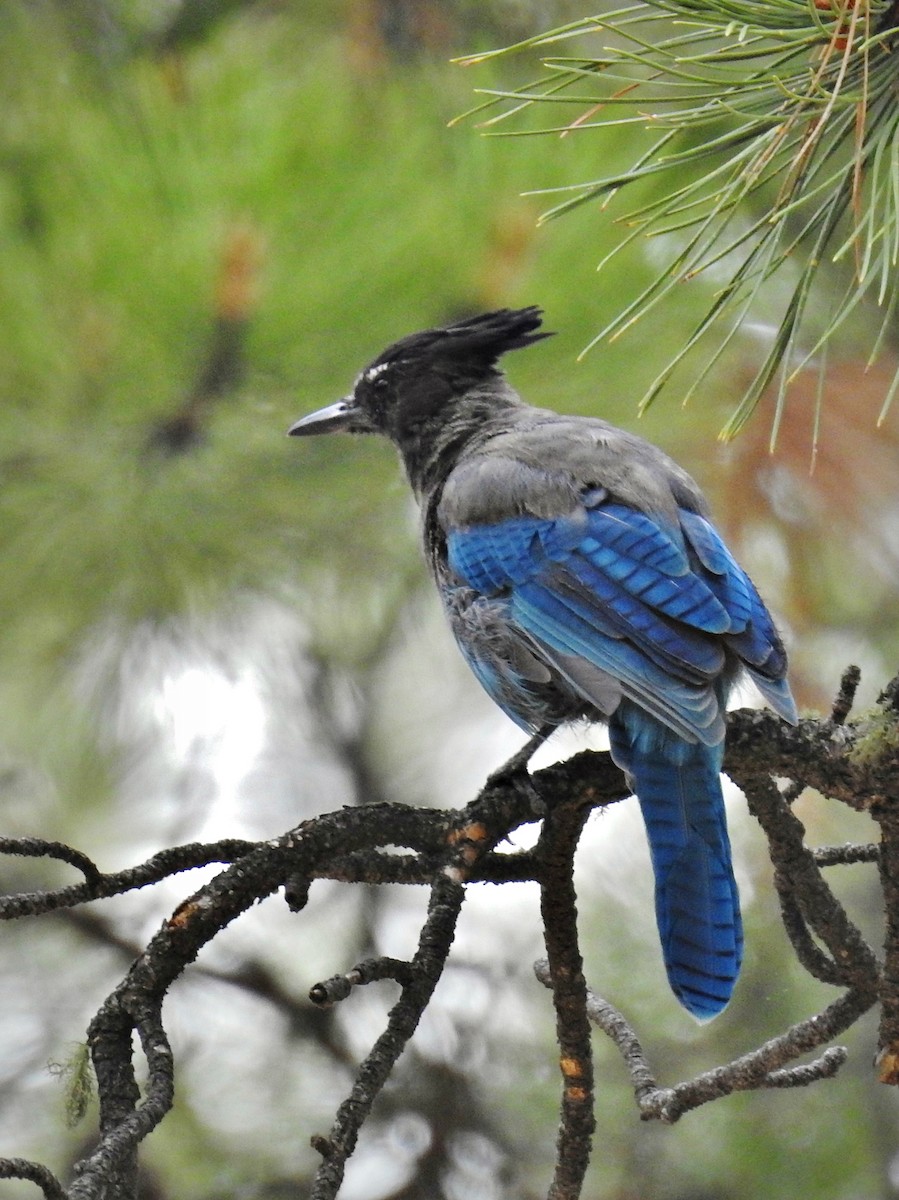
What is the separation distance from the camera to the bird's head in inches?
77.4

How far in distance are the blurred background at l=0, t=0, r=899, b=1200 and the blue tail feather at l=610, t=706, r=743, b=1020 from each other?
0.57m

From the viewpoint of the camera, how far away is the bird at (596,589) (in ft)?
5.00

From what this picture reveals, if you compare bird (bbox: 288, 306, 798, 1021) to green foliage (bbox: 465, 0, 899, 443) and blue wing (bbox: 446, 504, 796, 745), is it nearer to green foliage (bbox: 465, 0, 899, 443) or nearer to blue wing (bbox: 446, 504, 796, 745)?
blue wing (bbox: 446, 504, 796, 745)

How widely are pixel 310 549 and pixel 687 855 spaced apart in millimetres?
696

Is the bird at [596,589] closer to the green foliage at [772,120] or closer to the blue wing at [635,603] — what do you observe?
the blue wing at [635,603]

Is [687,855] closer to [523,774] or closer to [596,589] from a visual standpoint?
[523,774]

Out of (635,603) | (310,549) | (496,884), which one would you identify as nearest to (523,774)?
(496,884)

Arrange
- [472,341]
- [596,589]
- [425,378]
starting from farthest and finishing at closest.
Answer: [425,378] → [472,341] → [596,589]

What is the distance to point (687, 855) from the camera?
1.54 meters

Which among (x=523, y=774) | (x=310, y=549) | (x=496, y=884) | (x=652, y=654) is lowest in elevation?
(x=496, y=884)

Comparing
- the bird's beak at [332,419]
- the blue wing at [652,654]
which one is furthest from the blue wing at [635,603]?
the bird's beak at [332,419]

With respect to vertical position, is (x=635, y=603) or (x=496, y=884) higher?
(x=635, y=603)

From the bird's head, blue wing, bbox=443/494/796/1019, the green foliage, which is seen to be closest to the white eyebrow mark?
the bird's head

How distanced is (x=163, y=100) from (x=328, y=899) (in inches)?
41.8
